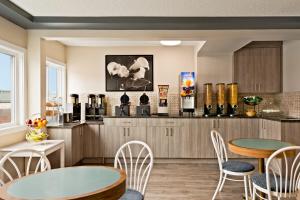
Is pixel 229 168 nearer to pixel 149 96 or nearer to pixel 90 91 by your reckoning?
pixel 149 96

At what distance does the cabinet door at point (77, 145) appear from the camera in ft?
14.3

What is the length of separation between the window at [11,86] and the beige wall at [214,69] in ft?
11.5

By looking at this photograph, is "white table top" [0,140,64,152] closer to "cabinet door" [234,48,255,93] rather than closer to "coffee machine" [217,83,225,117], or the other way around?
"coffee machine" [217,83,225,117]

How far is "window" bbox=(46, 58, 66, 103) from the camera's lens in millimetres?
5199

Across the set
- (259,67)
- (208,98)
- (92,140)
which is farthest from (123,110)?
(259,67)

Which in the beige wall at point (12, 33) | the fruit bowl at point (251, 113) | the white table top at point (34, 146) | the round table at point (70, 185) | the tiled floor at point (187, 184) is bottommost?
the tiled floor at point (187, 184)

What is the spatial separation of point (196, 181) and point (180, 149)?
1.07 metres

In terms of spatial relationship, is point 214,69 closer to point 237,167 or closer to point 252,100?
point 252,100

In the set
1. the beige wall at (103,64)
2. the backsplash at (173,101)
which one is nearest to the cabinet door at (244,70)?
the backsplash at (173,101)

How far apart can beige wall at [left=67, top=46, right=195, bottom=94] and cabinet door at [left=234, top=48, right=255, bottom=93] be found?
945mm

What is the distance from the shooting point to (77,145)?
4.57 m

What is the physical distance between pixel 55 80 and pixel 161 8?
315 centimetres

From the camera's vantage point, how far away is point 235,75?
5473 millimetres

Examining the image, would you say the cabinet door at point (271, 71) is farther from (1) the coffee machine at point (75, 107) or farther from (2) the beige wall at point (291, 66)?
(1) the coffee machine at point (75, 107)
